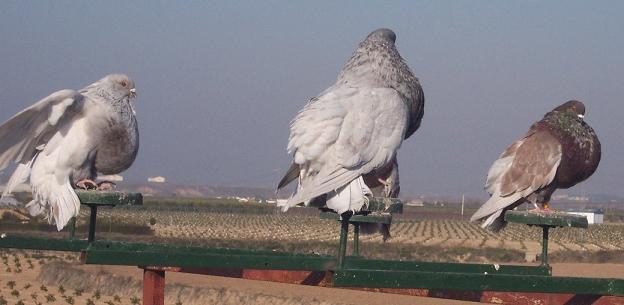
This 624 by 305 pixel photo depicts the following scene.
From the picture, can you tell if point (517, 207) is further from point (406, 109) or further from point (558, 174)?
point (406, 109)

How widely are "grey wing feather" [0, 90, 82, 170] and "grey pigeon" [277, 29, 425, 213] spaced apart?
71.8 inches

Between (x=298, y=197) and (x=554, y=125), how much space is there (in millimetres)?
2374

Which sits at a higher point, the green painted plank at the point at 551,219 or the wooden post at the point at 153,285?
the green painted plank at the point at 551,219

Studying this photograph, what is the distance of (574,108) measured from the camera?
7.42 meters

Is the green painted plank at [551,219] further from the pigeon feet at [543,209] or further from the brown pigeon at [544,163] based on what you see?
the brown pigeon at [544,163]

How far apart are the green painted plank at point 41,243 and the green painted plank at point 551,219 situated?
340 cm

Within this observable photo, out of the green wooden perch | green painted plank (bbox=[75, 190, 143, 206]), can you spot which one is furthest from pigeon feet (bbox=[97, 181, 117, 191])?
the green wooden perch

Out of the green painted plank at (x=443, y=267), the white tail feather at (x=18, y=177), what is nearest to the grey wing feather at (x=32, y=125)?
the white tail feather at (x=18, y=177)

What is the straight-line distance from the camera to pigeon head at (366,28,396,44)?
6734 mm

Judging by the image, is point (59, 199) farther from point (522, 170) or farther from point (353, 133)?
point (522, 170)

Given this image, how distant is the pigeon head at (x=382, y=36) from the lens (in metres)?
6.73

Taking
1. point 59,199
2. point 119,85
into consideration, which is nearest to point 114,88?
point 119,85

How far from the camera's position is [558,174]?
7262 mm

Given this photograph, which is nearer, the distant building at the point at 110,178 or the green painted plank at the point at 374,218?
the green painted plank at the point at 374,218
